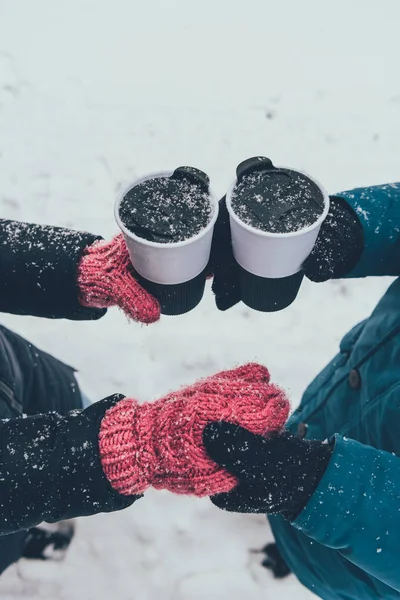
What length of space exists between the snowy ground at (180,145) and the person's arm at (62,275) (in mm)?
909

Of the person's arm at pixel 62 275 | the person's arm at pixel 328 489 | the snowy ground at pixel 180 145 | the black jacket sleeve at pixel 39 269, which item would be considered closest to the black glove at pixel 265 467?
the person's arm at pixel 328 489

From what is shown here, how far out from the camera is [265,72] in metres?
2.71

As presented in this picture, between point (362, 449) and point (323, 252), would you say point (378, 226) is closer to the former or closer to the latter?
point (323, 252)

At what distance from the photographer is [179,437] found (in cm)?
91

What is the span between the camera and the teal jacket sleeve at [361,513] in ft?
2.85

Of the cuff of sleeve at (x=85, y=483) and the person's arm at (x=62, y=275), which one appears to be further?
the person's arm at (x=62, y=275)

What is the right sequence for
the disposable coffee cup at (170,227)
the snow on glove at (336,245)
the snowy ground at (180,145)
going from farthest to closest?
the snowy ground at (180,145) → the snow on glove at (336,245) → the disposable coffee cup at (170,227)

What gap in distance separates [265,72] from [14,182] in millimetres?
1360

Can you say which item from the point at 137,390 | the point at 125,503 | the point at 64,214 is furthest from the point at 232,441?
the point at 64,214

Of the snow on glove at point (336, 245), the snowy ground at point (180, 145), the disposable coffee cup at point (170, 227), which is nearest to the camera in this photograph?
the disposable coffee cup at point (170, 227)

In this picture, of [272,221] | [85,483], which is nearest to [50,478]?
[85,483]

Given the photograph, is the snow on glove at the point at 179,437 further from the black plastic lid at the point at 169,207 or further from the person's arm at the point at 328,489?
the black plastic lid at the point at 169,207

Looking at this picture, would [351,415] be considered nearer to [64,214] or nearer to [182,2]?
[64,214]

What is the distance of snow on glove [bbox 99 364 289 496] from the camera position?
2.97 feet
